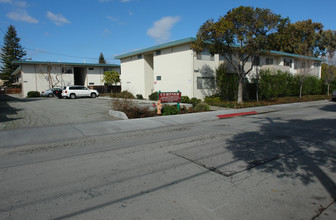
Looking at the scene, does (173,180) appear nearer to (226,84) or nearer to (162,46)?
(226,84)

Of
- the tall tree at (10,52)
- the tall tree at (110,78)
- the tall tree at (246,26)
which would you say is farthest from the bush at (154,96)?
the tall tree at (10,52)

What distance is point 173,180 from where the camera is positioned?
4.45 metres

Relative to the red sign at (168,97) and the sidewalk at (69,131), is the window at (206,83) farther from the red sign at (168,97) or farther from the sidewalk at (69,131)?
the sidewalk at (69,131)

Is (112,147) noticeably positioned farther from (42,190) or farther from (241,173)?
(241,173)

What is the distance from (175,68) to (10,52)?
64.7m

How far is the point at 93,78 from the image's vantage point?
43.0 m

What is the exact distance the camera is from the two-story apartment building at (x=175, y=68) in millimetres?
22000

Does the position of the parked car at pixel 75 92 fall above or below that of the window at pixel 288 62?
below

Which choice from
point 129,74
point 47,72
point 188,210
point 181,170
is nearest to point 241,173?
point 181,170

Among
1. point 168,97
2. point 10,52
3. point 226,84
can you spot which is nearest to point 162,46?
point 226,84

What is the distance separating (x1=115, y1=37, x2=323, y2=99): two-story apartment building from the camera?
Answer: 72.2 ft

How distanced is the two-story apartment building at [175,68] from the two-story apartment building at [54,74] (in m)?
12.7

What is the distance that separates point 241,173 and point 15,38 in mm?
83027

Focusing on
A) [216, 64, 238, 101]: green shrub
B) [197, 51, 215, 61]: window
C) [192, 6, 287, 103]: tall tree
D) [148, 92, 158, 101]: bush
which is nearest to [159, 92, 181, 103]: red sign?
[192, 6, 287, 103]: tall tree
